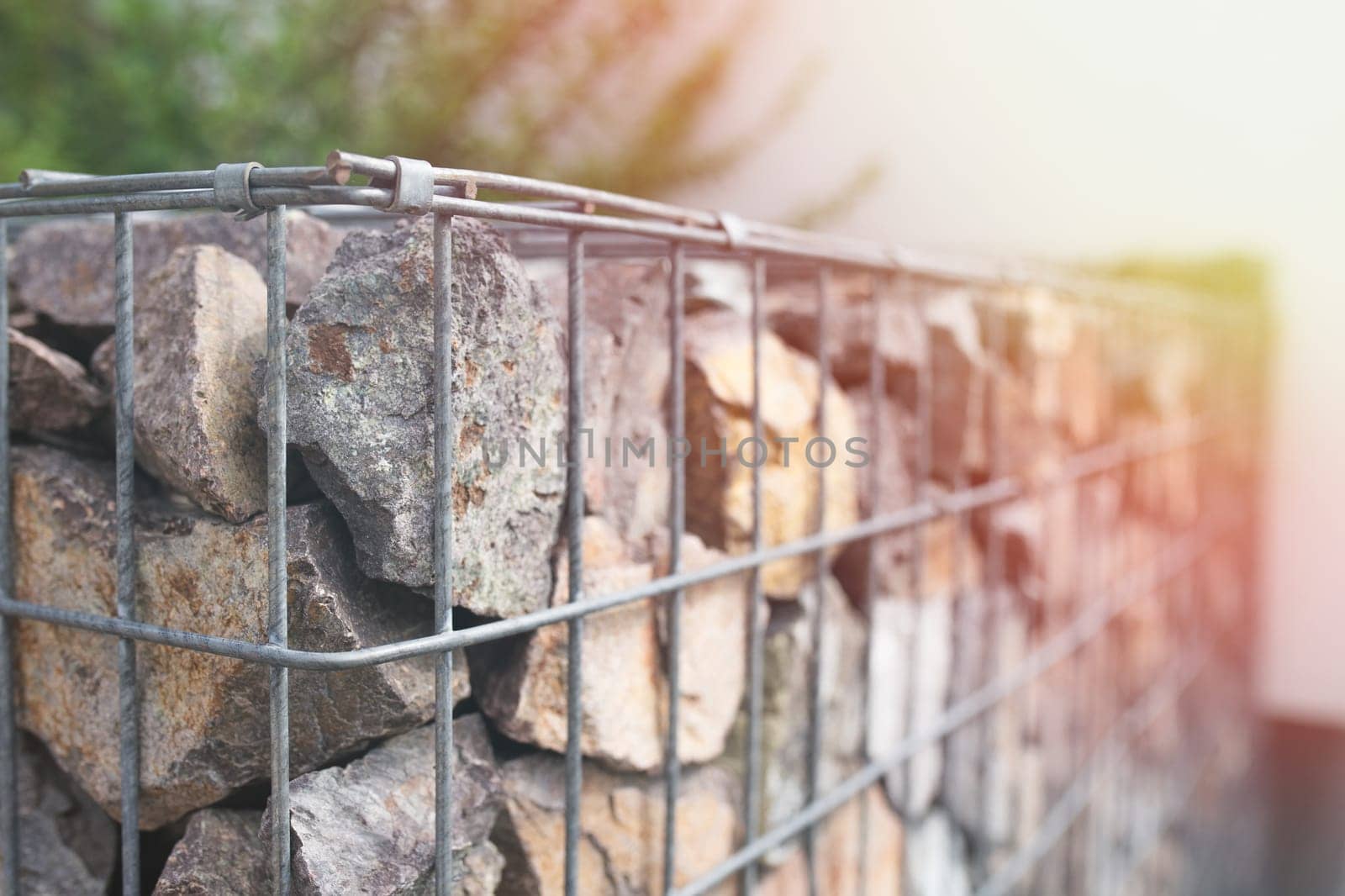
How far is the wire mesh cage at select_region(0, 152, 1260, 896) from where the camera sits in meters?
0.65

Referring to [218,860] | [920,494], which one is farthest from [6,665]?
[920,494]

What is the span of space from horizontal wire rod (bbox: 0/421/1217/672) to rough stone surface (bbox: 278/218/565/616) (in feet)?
0.12

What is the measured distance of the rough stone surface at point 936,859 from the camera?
1.33 m

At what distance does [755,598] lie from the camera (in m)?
0.97

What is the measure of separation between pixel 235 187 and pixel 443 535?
0.22 metres

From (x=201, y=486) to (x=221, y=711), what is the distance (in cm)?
14

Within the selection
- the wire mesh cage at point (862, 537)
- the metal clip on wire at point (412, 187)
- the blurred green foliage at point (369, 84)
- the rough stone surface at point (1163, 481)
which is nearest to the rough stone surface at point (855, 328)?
the wire mesh cage at point (862, 537)

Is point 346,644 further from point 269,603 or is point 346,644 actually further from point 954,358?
point 954,358

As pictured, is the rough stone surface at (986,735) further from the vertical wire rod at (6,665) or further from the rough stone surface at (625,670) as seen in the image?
the vertical wire rod at (6,665)

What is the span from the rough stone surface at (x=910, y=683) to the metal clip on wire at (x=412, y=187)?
2.48ft

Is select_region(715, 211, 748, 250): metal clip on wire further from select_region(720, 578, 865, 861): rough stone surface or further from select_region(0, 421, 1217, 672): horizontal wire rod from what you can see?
select_region(720, 578, 865, 861): rough stone surface

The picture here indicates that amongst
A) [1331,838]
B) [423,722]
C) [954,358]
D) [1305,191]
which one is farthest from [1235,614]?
[423,722]

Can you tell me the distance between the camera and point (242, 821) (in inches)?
27.9

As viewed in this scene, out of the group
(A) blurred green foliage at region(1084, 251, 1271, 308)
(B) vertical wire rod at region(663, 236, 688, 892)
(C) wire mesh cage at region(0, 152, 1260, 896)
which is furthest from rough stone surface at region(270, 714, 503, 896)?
(A) blurred green foliage at region(1084, 251, 1271, 308)
